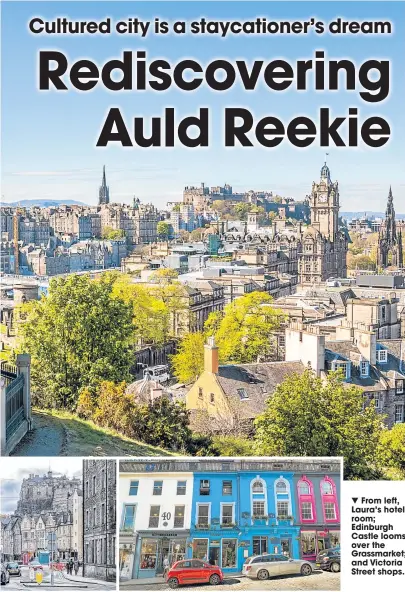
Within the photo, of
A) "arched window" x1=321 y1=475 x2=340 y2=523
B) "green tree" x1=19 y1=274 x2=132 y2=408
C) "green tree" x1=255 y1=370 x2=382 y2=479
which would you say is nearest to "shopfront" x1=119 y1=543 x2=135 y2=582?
"arched window" x1=321 y1=475 x2=340 y2=523

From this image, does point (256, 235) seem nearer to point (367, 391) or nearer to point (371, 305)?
point (371, 305)

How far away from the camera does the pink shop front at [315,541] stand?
5699 mm

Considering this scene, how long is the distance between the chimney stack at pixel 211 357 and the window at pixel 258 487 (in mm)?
1801

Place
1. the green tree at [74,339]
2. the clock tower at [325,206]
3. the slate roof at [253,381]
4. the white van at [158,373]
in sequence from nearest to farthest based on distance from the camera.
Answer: the slate roof at [253,381] < the green tree at [74,339] < the clock tower at [325,206] < the white van at [158,373]

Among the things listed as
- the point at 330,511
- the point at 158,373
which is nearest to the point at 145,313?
the point at 158,373

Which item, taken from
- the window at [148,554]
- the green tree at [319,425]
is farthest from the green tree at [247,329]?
the window at [148,554]

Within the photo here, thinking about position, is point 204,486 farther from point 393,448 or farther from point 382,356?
point 382,356

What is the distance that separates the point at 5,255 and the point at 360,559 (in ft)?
18.9

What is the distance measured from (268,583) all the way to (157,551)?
0.63 m

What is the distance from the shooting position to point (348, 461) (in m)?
6.56

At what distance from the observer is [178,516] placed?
18.6 feet

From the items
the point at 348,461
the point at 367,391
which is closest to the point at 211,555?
the point at 348,461

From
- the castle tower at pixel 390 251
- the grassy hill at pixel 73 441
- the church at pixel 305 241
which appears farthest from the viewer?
the castle tower at pixel 390 251

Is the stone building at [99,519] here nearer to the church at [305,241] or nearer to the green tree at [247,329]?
the green tree at [247,329]
